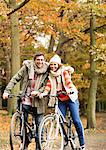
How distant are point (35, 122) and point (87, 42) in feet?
52.5

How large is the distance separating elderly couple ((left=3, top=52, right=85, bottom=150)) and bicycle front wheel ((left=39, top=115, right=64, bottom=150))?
14.7 inches

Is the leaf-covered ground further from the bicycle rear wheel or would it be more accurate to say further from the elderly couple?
the elderly couple

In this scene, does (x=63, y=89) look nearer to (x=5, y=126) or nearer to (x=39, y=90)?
(x=39, y=90)

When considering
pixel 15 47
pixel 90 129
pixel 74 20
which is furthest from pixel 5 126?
pixel 74 20

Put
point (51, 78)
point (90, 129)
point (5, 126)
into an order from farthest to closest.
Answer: point (90, 129)
point (5, 126)
point (51, 78)

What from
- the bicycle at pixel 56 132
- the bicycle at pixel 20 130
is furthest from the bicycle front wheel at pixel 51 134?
the bicycle at pixel 20 130

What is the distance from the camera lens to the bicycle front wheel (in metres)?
6.92

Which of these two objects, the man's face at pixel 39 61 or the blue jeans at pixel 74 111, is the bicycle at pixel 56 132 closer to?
the blue jeans at pixel 74 111

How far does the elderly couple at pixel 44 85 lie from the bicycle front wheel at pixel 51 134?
1.22 feet

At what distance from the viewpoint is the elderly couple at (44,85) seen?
737cm

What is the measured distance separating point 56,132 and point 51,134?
11 cm

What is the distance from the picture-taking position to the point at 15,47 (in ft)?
65.0

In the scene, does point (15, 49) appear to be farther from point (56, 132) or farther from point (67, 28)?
point (56, 132)

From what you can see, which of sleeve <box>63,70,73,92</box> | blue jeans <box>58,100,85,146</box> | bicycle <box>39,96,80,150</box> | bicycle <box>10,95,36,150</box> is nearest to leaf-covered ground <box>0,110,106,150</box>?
bicycle <box>10,95,36,150</box>
